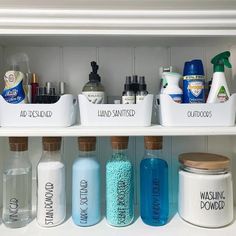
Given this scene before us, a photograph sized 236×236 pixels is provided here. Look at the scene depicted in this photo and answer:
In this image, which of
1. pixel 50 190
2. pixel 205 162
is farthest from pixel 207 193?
pixel 50 190

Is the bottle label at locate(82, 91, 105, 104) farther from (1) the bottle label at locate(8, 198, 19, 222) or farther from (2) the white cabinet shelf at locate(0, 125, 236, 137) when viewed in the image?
(1) the bottle label at locate(8, 198, 19, 222)

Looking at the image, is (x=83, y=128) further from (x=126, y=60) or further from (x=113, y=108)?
(x=126, y=60)

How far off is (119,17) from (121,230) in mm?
520

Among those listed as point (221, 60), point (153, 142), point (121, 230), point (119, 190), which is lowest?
point (121, 230)

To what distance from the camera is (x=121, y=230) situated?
0.63 meters

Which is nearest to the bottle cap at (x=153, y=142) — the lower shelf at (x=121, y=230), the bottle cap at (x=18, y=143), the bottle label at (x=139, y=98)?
the bottle label at (x=139, y=98)

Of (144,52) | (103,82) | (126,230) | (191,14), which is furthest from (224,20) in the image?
(126,230)

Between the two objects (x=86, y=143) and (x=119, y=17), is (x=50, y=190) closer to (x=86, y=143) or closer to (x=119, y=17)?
(x=86, y=143)

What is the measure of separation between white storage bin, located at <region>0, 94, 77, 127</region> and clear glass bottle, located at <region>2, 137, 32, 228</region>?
2.5 inches

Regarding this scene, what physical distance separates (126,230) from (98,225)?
8cm

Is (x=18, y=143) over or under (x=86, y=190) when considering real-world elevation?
over

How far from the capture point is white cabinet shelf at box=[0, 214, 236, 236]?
62 cm

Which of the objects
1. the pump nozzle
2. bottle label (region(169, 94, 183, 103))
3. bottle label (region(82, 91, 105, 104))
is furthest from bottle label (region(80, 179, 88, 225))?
the pump nozzle

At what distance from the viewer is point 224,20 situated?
0.57 meters
